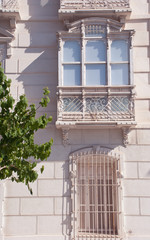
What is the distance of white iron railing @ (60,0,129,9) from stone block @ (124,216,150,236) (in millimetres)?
6892

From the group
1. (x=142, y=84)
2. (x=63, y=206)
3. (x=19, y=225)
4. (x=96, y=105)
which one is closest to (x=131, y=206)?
(x=63, y=206)

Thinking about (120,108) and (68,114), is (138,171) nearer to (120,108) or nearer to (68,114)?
(120,108)

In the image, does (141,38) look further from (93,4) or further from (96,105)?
(96,105)

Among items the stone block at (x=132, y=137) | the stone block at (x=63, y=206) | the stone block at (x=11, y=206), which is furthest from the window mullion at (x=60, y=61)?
the stone block at (x=11, y=206)

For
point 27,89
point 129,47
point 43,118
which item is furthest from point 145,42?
point 43,118

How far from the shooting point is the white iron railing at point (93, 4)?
1124cm

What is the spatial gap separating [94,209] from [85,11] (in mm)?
6440

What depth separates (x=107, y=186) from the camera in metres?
10.7

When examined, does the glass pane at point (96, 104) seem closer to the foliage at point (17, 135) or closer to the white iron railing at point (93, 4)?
the white iron railing at point (93, 4)

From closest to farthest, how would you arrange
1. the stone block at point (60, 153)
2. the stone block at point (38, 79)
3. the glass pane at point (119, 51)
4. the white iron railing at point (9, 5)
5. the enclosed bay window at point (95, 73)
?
1. the enclosed bay window at point (95, 73)
2. the stone block at point (60, 153)
3. the glass pane at point (119, 51)
4. the stone block at point (38, 79)
5. the white iron railing at point (9, 5)

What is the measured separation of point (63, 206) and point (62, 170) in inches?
43.4

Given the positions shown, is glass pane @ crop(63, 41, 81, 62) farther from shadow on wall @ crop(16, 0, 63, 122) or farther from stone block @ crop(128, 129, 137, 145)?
stone block @ crop(128, 129, 137, 145)

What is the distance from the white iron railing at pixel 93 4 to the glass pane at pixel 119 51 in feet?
4.13

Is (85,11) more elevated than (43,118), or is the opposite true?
(85,11)
